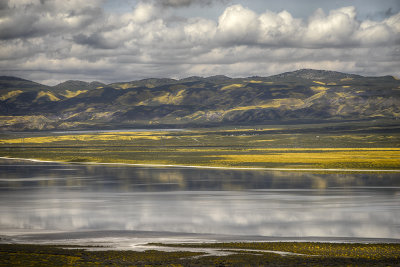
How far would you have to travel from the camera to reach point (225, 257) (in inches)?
Answer: 1345

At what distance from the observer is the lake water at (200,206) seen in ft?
149

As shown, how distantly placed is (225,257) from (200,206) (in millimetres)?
28266

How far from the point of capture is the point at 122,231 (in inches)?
1822

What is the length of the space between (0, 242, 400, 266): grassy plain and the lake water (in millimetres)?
4687

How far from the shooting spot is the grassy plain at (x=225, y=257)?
32.1m

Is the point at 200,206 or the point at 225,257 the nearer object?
the point at 225,257

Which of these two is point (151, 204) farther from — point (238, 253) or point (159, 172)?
point (159, 172)

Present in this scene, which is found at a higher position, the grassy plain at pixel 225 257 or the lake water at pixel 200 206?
the grassy plain at pixel 225 257

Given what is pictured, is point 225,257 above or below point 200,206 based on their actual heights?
above

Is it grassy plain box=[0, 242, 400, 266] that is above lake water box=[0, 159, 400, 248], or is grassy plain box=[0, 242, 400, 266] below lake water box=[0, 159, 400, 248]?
above

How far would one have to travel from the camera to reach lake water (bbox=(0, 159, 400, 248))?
1782 inches

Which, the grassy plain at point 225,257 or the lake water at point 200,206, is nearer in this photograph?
the grassy plain at point 225,257

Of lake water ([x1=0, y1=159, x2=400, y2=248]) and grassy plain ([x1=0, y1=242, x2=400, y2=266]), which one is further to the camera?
lake water ([x1=0, y1=159, x2=400, y2=248])

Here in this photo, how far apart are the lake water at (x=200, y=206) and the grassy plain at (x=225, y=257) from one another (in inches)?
185
